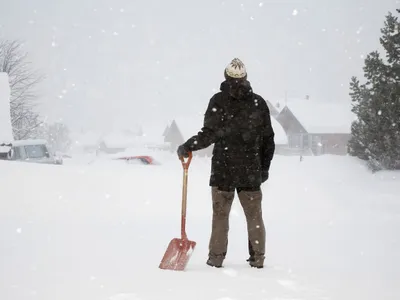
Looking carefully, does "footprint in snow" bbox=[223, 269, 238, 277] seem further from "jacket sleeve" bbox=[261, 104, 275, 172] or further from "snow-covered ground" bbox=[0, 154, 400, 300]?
"jacket sleeve" bbox=[261, 104, 275, 172]

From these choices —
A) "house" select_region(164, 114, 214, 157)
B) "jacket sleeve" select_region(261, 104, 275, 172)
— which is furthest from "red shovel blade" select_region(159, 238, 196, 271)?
"house" select_region(164, 114, 214, 157)

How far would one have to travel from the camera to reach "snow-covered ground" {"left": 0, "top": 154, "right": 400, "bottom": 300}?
3521 millimetres

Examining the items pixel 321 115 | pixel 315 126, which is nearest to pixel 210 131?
pixel 315 126

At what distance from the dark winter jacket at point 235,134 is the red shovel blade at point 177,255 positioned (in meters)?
0.58

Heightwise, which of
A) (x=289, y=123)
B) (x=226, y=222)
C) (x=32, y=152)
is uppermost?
(x=289, y=123)

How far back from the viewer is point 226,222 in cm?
437

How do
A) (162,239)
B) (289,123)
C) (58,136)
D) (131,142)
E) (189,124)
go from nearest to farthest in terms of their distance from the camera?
(162,239) → (289,123) → (189,124) → (131,142) → (58,136)

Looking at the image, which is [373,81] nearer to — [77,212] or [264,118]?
[77,212]

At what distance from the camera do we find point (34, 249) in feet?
15.7

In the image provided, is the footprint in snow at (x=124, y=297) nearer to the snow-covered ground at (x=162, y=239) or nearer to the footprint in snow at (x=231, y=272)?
the snow-covered ground at (x=162, y=239)

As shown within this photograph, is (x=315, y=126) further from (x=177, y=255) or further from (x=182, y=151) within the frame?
(x=177, y=255)

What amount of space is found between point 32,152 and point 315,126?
104 ft

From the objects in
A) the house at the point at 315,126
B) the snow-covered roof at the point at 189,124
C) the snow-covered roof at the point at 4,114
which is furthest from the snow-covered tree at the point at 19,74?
the house at the point at 315,126

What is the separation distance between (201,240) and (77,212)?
110 inches
